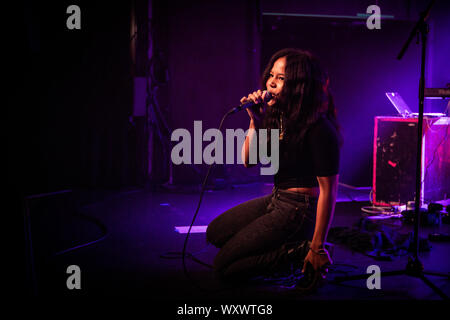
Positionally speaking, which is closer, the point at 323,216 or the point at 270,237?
the point at 323,216

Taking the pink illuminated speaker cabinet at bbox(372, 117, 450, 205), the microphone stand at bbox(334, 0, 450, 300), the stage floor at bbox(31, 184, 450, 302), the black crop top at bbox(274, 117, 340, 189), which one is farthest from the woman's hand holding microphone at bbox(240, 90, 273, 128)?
the pink illuminated speaker cabinet at bbox(372, 117, 450, 205)

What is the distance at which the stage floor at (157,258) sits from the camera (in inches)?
102

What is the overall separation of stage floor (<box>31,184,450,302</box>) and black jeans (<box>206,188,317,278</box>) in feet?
0.42

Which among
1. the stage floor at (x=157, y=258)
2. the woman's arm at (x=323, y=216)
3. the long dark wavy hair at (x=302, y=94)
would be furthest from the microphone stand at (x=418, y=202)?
the long dark wavy hair at (x=302, y=94)

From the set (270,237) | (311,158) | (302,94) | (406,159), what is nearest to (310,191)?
(311,158)

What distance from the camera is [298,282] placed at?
265cm

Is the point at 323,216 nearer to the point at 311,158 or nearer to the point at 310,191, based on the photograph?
the point at 310,191

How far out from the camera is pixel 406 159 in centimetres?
479

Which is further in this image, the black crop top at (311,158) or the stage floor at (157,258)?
the stage floor at (157,258)

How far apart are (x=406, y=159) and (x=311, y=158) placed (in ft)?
8.48

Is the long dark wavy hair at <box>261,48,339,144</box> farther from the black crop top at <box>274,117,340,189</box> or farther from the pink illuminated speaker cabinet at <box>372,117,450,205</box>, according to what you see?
the pink illuminated speaker cabinet at <box>372,117,450,205</box>

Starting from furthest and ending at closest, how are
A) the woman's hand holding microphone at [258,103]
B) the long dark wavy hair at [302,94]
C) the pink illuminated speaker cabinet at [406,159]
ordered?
the pink illuminated speaker cabinet at [406,159], the woman's hand holding microphone at [258,103], the long dark wavy hair at [302,94]

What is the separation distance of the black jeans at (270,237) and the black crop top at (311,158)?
3.2 inches

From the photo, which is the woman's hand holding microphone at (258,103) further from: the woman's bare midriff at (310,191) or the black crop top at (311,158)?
the woman's bare midriff at (310,191)
